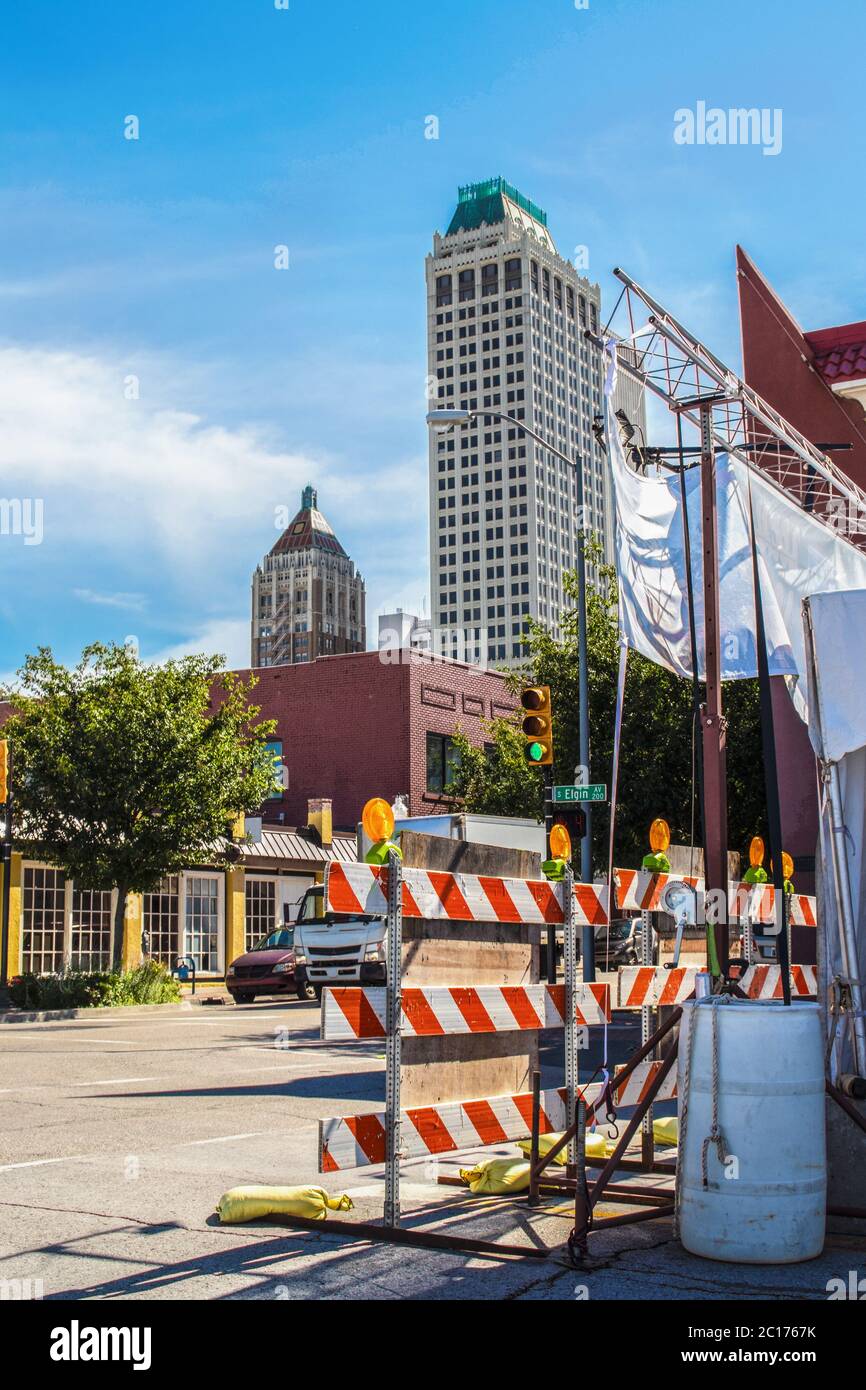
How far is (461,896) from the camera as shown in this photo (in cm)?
723

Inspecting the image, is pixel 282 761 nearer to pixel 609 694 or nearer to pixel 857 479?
→ pixel 609 694

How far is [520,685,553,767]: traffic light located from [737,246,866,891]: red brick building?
5.82 metres

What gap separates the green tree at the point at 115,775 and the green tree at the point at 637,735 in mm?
7192

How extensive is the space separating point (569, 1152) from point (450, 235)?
665 ft

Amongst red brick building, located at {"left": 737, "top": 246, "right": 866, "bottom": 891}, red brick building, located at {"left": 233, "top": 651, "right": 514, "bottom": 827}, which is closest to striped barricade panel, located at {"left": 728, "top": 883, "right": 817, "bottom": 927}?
red brick building, located at {"left": 737, "top": 246, "right": 866, "bottom": 891}

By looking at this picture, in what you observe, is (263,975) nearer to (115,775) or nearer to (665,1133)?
(115,775)

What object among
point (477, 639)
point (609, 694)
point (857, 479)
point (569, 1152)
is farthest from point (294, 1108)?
point (477, 639)

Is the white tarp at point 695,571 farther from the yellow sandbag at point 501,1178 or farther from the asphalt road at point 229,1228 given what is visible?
the asphalt road at point 229,1228

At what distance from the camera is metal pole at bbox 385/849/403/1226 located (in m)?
Answer: 6.57

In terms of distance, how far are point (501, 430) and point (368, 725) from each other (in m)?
145

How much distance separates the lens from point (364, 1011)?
664 centimetres

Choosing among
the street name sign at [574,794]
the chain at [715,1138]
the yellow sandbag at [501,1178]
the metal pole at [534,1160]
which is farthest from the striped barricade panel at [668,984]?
the street name sign at [574,794]

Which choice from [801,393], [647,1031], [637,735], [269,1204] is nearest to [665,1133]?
[647,1031]

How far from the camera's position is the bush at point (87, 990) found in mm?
26641
